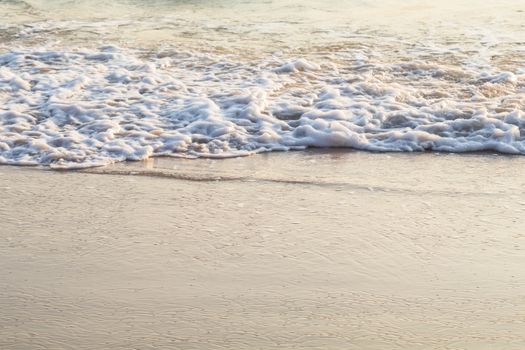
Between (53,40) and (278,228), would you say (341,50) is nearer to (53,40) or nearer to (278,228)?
(53,40)

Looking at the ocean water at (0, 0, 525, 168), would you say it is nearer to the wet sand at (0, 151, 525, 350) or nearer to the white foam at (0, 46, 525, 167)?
the white foam at (0, 46, 525, 167)

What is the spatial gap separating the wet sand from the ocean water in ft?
1.56

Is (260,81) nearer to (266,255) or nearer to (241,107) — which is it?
(241,107)

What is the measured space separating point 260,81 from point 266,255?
3.84 meters

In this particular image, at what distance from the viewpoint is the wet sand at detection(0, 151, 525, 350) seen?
3477 millimetres

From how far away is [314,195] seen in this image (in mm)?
5129

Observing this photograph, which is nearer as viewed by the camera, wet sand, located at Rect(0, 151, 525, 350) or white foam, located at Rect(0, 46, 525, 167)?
wet sand, located at Rect(0, 151, 525, 350)

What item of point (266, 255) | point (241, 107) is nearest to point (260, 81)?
point (241, 107)

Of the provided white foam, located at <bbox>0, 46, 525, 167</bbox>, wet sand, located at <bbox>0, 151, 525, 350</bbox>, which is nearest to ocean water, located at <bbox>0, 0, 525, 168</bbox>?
white foam, located at <bbox>0, 46, 525, 167</bbox>

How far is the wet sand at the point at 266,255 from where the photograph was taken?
348cm

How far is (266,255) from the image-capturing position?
423 cm

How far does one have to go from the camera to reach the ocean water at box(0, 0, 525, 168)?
6312mm

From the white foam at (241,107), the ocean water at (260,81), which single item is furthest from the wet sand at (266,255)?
the ocean water at (260,81)

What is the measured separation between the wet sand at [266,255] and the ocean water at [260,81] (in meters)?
0.48
